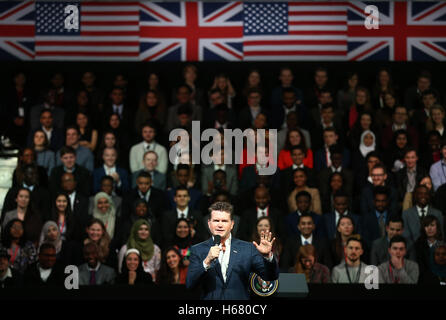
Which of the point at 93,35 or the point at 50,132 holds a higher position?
the point at 93,35

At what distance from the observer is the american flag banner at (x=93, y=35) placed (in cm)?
1155

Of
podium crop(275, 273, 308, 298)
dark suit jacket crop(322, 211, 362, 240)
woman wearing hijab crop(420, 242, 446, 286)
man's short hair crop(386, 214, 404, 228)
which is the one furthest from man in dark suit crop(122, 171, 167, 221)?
podium crop(275, 273, 308, 298)

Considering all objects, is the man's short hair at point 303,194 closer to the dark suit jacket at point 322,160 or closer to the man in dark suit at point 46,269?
the dark suit jacket at point 322,160

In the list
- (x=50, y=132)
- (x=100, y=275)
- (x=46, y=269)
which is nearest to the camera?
(x=46, y=269)

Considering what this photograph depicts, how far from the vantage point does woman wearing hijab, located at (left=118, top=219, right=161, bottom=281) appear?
775 centimetres

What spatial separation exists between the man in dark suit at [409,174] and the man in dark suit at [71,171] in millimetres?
3387

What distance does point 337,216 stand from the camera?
823cm

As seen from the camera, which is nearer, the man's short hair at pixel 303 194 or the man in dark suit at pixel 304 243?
the man in dark suit at pixel 304 243

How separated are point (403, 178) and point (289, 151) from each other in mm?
1306

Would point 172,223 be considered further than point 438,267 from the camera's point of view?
Yes

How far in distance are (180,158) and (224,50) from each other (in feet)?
10.0

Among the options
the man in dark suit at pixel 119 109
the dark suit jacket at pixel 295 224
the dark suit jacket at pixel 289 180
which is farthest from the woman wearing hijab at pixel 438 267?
the man in dark suit at pixel 119 109

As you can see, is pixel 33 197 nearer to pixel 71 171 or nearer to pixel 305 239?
pixel 71 171

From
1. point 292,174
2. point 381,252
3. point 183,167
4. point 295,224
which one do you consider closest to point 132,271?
point 183,167
